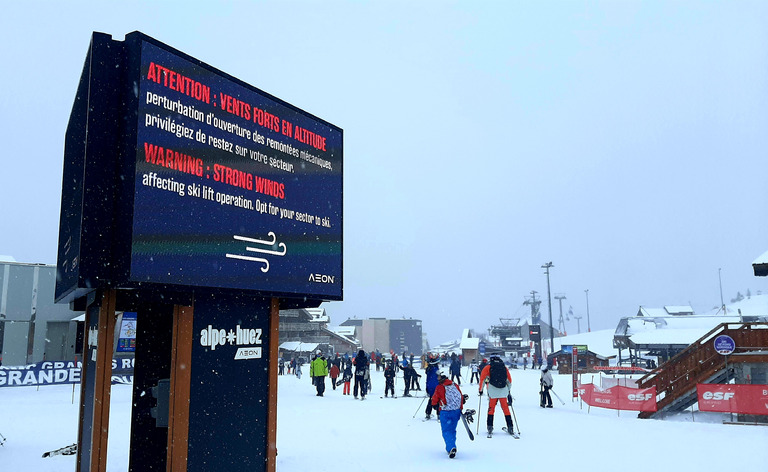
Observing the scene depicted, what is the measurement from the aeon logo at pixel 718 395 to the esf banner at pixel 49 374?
2234cm

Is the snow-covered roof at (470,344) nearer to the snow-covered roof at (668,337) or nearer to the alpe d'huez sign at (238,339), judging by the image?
the snow-covered roof at (668,337)

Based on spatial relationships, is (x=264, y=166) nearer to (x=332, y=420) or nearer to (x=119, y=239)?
(x=119, y=239)

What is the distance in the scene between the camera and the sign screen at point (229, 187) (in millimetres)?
6441

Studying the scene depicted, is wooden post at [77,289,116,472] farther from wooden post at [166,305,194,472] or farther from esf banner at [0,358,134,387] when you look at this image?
esf banner at [0,358,134,387]

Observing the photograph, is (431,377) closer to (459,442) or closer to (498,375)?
(498,375)

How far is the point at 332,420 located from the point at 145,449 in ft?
22.5

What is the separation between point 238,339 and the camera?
773 cm

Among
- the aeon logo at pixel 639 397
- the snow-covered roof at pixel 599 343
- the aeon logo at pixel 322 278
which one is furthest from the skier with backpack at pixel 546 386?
the snow-covered roof at pixel 599 343

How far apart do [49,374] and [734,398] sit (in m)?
26.4

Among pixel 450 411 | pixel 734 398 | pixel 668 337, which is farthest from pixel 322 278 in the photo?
pixel 668 337

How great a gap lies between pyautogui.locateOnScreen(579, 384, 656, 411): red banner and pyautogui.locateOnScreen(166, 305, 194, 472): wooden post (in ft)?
44.8

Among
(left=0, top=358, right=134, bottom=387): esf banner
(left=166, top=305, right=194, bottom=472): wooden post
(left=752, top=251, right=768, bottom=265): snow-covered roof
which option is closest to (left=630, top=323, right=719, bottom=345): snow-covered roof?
(left=752, top=251, right=768, bottom=265): snow-covered roof

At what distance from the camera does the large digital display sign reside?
6.22 meters

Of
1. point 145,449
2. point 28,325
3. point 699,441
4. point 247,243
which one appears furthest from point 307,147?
point 28,325
